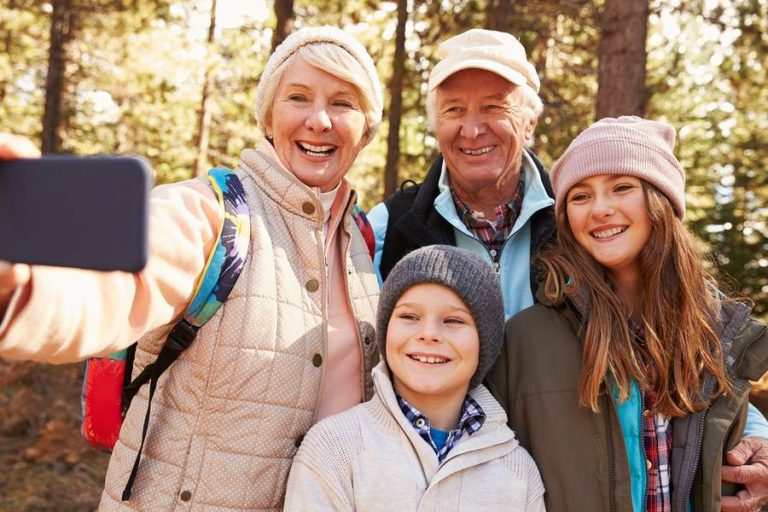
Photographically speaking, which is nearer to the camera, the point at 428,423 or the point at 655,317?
the point at 428,423

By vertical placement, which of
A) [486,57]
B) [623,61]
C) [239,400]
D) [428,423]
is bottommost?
[428,423]

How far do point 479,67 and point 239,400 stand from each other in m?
1.96

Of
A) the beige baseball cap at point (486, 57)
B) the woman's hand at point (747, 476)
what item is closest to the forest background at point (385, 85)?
the beige baseball cap at point (486, 57)

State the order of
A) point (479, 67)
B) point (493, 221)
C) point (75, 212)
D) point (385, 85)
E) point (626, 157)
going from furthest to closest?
point (385, 85)
point (493, 221)
point (479, 67)
point (626, 157)
point (75, 212)

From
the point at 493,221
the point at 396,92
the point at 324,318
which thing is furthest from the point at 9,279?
the point at 396,92

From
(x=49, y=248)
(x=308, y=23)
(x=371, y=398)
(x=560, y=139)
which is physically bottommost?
(x=371, y=398)

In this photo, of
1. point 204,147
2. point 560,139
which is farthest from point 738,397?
point 204,147

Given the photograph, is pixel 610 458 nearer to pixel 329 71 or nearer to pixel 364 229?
pixel 364 229

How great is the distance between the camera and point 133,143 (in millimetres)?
16781

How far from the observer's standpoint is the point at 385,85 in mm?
14773

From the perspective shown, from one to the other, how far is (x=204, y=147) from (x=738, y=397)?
15.3 metres

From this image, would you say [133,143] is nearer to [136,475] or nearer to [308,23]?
[308,23]

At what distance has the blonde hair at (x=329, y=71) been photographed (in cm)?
272

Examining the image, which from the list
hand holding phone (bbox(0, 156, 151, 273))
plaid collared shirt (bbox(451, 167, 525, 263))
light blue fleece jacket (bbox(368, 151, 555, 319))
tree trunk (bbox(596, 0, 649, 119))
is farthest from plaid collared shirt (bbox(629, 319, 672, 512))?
tree trunk (bbox(596, 0, 649, 119))
